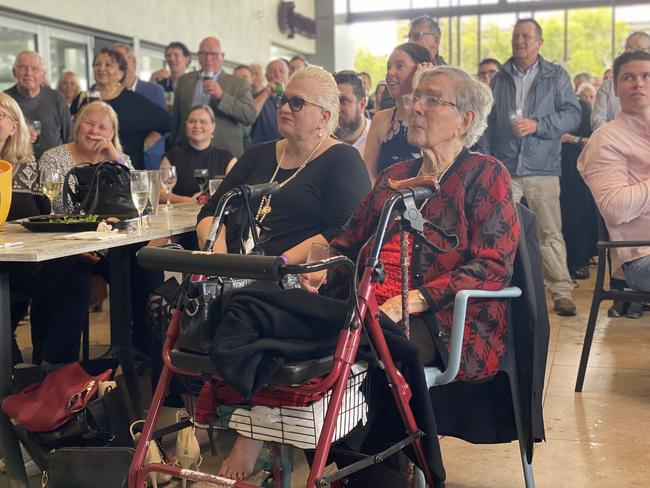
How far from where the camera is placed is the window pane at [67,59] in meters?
9.98

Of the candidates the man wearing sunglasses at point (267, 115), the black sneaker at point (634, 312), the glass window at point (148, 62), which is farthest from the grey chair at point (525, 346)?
the glass window at point (148, 62)

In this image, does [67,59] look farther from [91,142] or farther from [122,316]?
[122,316]

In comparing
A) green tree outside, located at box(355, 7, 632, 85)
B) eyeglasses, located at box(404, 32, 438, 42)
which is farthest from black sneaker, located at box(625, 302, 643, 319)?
green tree outside, located at box(355, 7, 632, 85)

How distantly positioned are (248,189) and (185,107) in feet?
14.8

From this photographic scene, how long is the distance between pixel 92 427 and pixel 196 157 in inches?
113

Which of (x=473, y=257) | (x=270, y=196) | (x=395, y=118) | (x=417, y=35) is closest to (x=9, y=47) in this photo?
(x=417, y=35)

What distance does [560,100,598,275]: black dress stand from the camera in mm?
6746

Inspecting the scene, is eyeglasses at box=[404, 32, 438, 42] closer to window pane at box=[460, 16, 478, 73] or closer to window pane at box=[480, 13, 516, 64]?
window pane at box=[480, 13, 516, 64]

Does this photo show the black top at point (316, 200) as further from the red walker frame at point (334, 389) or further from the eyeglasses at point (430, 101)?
the red walker frame at point (334, 389)

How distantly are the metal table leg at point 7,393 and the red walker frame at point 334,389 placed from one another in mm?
850

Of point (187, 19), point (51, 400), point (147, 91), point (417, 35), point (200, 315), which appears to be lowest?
point (51, 400)

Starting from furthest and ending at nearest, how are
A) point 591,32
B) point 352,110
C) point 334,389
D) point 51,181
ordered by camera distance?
1. point 591,32
2. point 352,110
3. point 51,181
4. point 334,389

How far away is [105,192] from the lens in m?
3.44

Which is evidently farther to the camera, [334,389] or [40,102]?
[40,102]
